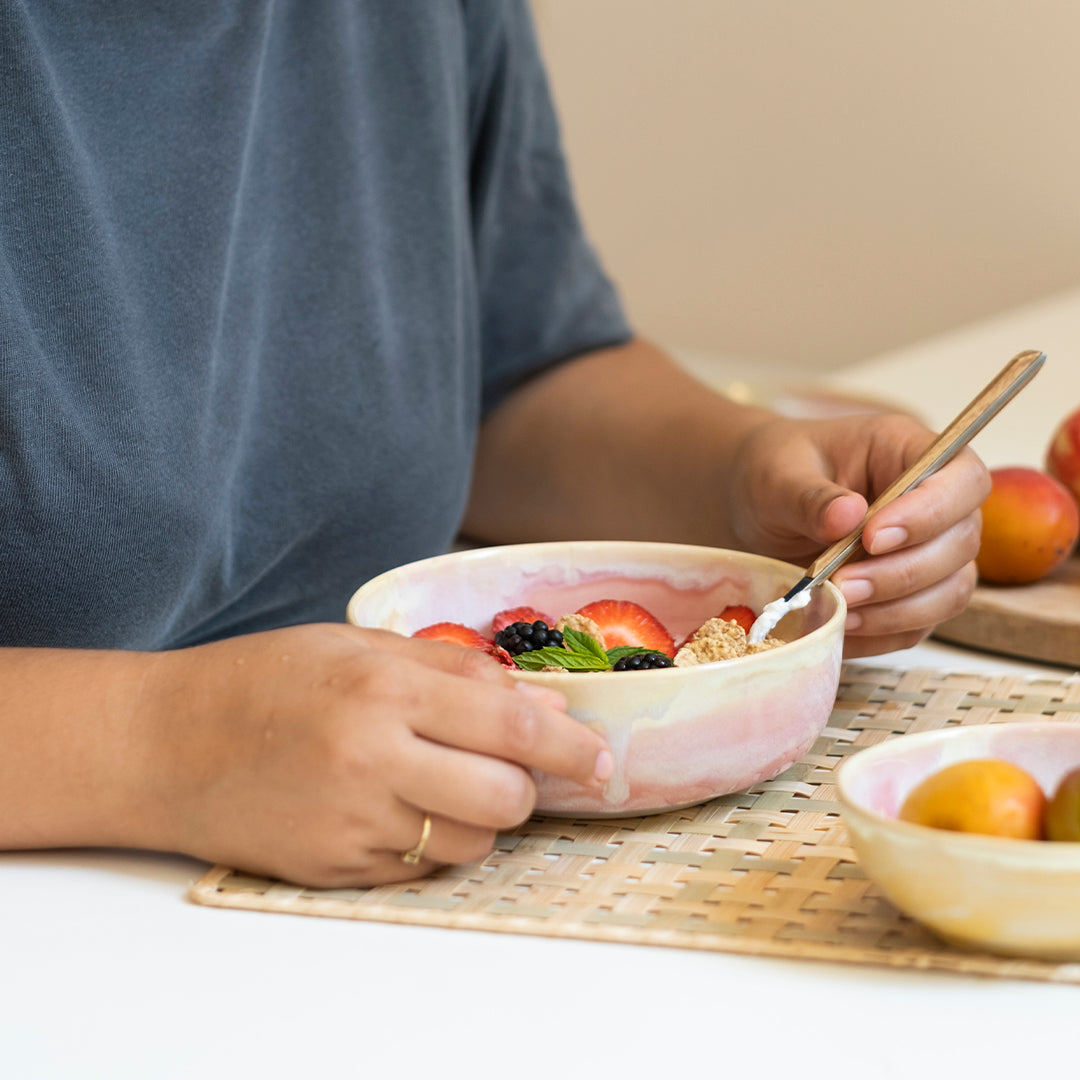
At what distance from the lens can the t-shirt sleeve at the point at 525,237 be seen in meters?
1.21

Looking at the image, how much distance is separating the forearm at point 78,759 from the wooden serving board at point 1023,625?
551 mm

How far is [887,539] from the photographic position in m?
0.77

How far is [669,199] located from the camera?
12.5 feet

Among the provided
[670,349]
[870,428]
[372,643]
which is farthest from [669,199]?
[372,643]

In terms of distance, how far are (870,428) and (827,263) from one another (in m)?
2.97

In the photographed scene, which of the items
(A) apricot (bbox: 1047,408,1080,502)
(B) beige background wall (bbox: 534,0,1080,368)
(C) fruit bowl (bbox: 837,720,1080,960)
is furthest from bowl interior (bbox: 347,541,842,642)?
(B) beige background wall (bbox: 534,0,1080,368)

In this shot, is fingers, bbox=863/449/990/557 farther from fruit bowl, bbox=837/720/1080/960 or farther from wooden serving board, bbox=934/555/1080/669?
fruit bowl, bbox=837/720/1080/960

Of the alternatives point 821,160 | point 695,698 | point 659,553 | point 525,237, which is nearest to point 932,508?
point 659,553

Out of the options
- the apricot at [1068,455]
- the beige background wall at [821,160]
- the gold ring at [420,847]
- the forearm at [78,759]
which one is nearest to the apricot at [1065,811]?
the gold ring at [420,847]

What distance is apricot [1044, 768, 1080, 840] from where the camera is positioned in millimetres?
502

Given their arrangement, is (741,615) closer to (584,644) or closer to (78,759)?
→ (584,644)

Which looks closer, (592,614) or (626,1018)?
(626,1018)

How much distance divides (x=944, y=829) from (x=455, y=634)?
28 centimetres

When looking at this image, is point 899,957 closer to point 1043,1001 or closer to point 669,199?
point 1043,1001
